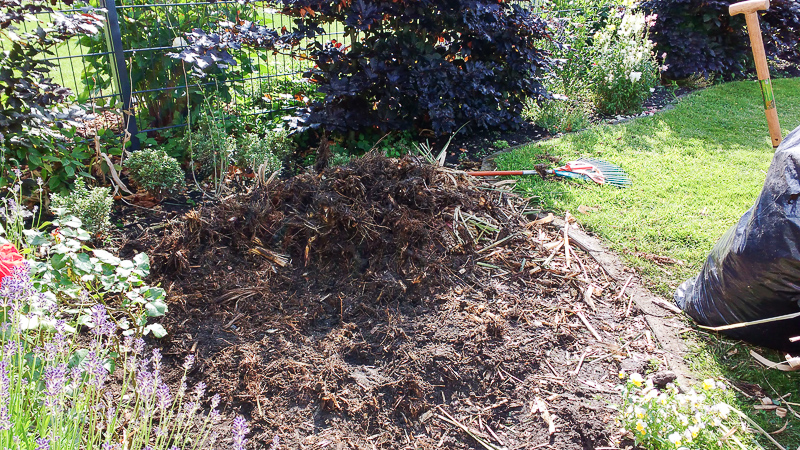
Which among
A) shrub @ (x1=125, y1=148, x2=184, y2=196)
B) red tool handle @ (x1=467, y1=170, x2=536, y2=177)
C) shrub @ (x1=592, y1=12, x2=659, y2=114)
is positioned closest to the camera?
shrub @ (x1=125, y1=148, x2=184, y2=196)

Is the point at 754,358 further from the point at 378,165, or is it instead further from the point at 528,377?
the point at 378,165

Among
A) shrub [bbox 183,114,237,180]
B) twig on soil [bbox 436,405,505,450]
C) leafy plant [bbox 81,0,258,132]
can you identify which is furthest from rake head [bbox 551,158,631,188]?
leafy plant [bbox 81,0,258,132]

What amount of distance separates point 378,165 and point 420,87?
5.10 feet

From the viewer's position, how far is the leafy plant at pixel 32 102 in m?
3.30

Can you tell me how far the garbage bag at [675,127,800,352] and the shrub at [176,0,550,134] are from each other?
267cm

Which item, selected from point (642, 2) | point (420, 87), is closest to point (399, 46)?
point (420, 87)

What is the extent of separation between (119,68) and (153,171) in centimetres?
131

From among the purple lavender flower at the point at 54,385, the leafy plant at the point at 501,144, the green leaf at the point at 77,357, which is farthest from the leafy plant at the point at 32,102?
the leafy plant at the point at 501,144

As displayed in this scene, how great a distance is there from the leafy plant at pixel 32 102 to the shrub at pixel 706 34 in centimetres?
703

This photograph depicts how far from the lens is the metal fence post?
4398 mm

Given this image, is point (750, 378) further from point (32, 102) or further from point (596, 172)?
point (32, 102)

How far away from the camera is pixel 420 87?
4.75 metres

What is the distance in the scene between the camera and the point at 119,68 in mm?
4504

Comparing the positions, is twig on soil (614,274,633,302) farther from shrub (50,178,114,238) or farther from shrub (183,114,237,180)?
shrub (50,178,114,238)
